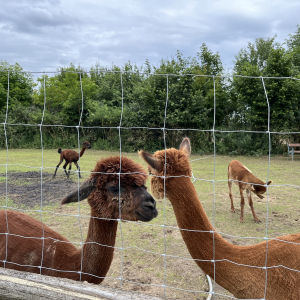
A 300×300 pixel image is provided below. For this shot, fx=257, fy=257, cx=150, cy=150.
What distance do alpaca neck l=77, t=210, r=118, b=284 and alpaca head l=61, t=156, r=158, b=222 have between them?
0.08m

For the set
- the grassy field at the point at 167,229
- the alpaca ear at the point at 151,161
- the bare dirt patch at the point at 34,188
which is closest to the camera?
the alpaca ear at the point at 151,161

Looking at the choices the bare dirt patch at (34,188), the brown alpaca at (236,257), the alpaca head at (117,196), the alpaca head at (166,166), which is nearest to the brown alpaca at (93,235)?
the alpaca head at (117,196)

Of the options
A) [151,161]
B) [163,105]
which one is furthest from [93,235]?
[163,105]

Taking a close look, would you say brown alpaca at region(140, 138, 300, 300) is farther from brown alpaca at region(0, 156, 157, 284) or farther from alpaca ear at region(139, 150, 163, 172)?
brown alpaca at region(0, 156, 157, 284)

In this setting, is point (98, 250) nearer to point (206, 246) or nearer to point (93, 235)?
point (93, 235)

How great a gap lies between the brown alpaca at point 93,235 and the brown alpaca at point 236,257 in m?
0.29

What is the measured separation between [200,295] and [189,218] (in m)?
1.39

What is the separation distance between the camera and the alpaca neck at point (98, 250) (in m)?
1.81

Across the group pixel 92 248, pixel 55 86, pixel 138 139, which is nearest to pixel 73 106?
pixel 55 86

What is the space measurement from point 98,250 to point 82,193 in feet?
1.40

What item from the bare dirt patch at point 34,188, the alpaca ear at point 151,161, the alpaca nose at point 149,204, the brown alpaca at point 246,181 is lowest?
the bare dirt patch at point 34,188

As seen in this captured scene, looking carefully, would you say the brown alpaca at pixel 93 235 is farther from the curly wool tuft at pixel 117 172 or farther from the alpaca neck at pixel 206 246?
the alpaca neck at pixel 206 246

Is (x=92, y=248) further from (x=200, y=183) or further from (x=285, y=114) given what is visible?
(x=285, y=114)

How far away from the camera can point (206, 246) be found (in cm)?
158
